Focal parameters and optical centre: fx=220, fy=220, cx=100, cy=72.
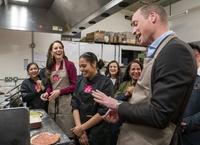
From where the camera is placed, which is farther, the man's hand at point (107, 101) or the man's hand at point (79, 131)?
the man's hand at point (79, 131)

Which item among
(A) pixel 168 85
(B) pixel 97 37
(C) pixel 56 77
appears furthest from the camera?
(B) pixel 97 37

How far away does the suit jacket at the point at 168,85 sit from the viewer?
0.85 meters

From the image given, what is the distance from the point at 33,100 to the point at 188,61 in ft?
6.66

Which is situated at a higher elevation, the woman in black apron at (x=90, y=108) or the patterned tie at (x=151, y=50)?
the patterned tie at (x=151, y=50)

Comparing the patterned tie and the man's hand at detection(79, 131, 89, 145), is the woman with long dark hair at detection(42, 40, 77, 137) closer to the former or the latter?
the man's hand at detection(79, 131, 89, 145)

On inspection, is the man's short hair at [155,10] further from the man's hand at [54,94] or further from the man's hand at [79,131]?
the man's hand at [54,94]

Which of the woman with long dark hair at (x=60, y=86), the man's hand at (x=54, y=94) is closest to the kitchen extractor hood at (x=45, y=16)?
the woman with long dark hair at (x=60, y=86)

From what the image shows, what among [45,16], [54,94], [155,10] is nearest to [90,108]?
[54,94]

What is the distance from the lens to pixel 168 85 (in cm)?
85

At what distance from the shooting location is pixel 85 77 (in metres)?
1.95

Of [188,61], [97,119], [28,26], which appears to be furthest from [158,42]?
[28,26]

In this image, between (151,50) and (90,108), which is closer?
(151,50)

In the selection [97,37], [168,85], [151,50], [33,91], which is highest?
[97,37]

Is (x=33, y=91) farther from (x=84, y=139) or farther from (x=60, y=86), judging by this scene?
(x=84, y=139)
